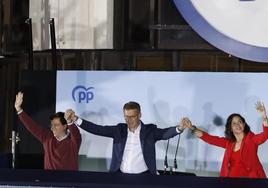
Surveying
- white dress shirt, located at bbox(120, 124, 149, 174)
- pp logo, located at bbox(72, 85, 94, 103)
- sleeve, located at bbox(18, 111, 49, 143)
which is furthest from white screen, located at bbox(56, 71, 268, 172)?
white dress shirt, located at bbox(120, 124, 149, 174)

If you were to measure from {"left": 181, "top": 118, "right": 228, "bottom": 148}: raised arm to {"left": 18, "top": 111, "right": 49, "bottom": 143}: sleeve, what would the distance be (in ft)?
5.09

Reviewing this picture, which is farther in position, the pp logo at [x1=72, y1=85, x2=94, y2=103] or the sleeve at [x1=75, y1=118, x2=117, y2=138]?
the pp logo at [x1=72, y1=85, x2=94, y2=103]

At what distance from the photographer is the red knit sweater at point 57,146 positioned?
277 inches

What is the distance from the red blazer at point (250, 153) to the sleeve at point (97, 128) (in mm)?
957

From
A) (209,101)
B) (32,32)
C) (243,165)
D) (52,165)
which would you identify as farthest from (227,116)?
(32,32)

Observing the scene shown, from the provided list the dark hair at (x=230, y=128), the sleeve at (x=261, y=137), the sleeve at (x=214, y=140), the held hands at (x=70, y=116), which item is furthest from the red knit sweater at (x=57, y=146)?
the sleeve at (x=261, y=137)

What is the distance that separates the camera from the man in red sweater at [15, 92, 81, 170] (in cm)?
704

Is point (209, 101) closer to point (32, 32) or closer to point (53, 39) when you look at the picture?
point (53, 39)

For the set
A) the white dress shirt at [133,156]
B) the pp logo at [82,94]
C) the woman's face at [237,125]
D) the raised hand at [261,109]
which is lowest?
the white dress shirt at [133,156]

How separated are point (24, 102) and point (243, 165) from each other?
8.59ft

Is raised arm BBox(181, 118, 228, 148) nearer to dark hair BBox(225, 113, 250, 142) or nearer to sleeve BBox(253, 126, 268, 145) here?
dark hair BBox(225, 113, 250, 142)

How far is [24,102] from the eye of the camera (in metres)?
7.57

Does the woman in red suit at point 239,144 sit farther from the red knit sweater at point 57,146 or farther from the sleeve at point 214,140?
the red knit sweater at point 57,146

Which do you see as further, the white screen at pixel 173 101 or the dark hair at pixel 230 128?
the white screen at pixel 173 101
